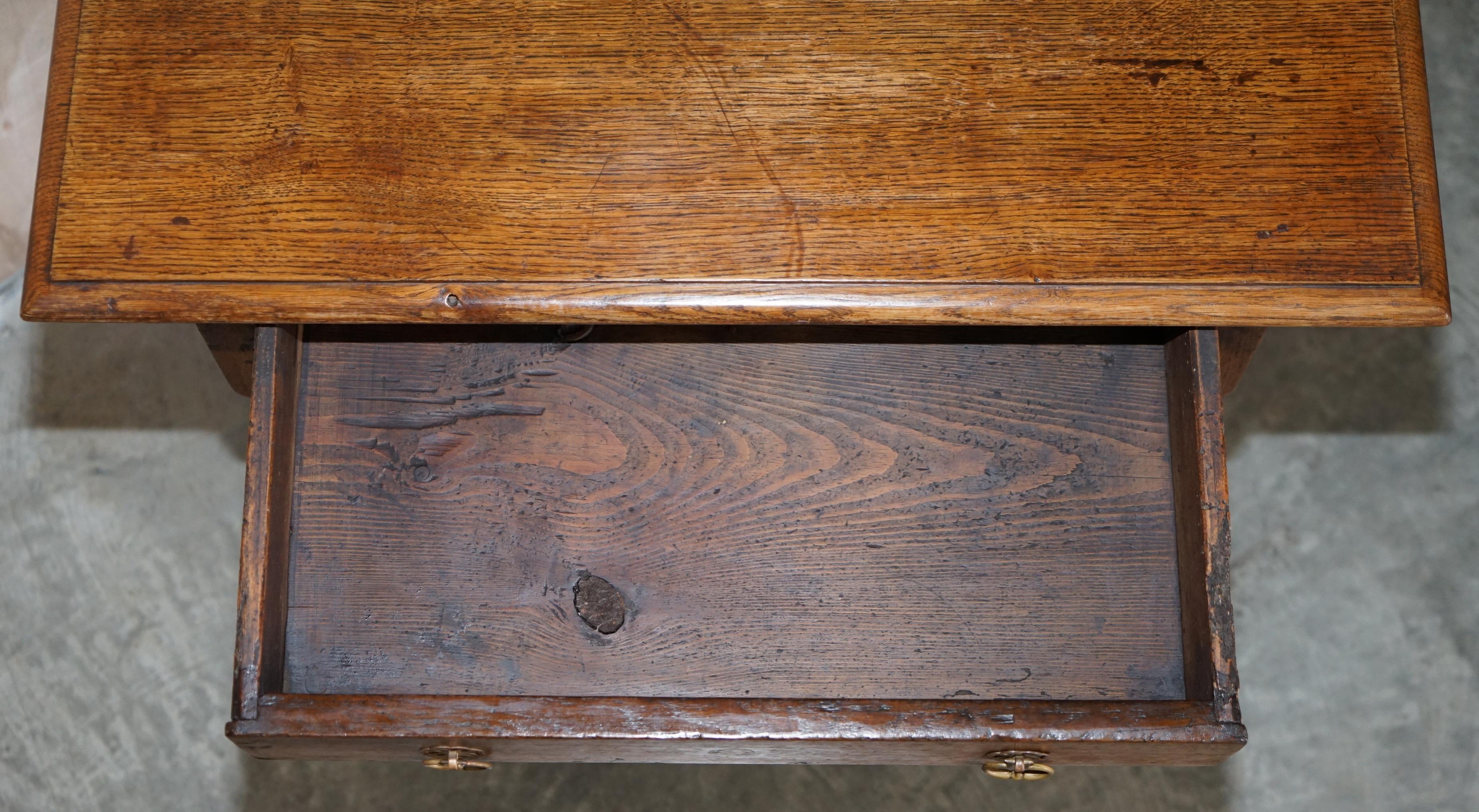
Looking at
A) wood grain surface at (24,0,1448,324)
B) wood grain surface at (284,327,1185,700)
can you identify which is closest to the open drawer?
wood grain surface at (284,327,1185,700)

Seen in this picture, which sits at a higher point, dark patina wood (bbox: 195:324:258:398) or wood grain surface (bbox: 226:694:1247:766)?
dark patina wood (bbox: 195:324:258:398)

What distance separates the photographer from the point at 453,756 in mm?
1065

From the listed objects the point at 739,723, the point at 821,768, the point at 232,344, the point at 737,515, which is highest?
the point at 232,344

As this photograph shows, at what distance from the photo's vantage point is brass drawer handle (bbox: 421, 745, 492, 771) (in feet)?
3.47

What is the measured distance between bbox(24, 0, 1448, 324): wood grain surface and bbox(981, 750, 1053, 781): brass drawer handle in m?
0.42

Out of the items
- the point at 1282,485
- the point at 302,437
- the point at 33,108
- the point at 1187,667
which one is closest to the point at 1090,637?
the point at 1187,667

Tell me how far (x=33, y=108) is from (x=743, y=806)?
1.68 meters

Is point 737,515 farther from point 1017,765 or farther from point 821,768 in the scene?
point 821,768

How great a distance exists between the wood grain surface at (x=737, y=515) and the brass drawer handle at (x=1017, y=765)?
0.36 ft

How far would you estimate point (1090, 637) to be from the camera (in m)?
1.20

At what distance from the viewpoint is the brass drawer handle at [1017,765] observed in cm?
105

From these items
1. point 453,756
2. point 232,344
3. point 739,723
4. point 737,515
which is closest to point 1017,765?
point 739,723

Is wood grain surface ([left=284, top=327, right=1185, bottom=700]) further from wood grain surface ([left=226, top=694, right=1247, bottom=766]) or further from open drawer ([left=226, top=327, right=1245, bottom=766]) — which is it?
wood grain surface ([left=226, top=694, right=1247, bottom=766])

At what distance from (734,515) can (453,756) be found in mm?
396
